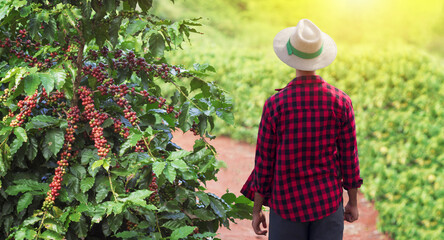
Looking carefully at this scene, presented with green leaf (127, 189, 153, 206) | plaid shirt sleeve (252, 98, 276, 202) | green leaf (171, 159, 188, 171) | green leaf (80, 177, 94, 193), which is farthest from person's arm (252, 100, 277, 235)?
green leaf (80, 177, 94, 193)

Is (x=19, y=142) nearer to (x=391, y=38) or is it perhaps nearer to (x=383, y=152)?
(x=383, y=152)

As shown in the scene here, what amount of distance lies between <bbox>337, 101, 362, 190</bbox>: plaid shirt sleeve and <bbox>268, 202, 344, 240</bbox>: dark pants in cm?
12

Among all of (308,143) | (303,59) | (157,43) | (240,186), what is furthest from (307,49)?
(240,186)

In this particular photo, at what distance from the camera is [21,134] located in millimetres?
2154

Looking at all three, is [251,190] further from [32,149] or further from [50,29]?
[50,29]

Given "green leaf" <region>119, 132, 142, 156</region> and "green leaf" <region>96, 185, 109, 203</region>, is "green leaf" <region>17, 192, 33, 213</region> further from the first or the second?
"green leaf" <region>119, 132, 142, 156</region>

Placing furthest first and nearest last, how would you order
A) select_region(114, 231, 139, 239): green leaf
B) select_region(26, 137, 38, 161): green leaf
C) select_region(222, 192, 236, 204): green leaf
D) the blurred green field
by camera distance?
the blurred green field
select_region(222, 192, 236, 204): green leaf
select_region(26, 137, 38, 161): green leaf
select_region(114, 231, 139, 239): green leaf

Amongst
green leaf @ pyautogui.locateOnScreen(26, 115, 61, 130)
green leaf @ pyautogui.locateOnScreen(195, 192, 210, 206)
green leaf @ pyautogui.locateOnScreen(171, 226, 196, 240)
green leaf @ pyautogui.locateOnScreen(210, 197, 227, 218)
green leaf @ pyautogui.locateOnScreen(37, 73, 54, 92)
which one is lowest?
green leaf @ pyautogui.locateOnScreen(210, 197, 227, 218)

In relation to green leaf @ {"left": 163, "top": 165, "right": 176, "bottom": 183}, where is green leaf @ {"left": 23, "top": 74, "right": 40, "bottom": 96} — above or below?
above

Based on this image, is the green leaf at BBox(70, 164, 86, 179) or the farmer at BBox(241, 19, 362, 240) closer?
the farmer at BBox(241, 19, 362, 240)

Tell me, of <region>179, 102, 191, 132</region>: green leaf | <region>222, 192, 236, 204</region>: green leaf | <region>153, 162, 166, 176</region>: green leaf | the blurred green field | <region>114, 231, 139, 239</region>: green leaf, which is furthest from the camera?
the blurred green field

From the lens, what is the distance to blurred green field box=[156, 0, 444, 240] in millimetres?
4742

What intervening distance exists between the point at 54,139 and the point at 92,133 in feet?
0.52

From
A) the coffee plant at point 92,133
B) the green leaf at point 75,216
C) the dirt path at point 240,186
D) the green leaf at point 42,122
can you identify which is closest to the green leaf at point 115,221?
the coffee plant at point 92,133
